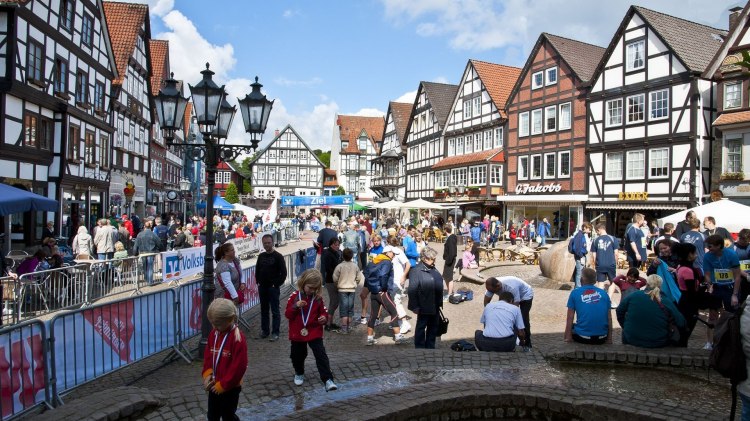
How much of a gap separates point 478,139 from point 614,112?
13.2 m

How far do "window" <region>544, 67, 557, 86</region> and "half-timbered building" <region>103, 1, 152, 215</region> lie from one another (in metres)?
24.9

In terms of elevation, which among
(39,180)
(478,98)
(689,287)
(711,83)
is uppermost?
(478,98)

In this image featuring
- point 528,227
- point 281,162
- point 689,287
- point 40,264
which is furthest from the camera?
point 281,162

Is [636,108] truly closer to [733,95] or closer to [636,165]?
[636,165]

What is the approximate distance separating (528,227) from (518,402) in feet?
89.6

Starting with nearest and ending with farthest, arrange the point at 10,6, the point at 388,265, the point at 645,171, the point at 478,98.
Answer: the point at 388,265
the point at 10,6
the point at 645,171
the point at 478,98

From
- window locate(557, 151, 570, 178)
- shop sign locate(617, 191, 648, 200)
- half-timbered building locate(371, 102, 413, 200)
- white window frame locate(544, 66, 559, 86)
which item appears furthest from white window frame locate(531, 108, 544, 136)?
half-timbered building locate(371, 102, 413, 200)

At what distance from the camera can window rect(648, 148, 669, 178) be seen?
89.8ft

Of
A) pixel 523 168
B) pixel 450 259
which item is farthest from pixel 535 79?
pixel 450 259

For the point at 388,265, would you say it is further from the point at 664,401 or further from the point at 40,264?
the point at 40,264

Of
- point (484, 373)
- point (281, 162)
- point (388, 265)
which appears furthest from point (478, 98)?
point (281, 162)

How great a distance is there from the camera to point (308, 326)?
6398mm

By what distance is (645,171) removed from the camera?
28297mm

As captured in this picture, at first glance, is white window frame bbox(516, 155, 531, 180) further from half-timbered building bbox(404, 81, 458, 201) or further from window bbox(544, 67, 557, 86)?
half-timbered building bbox(404, 81, 458, 201)
